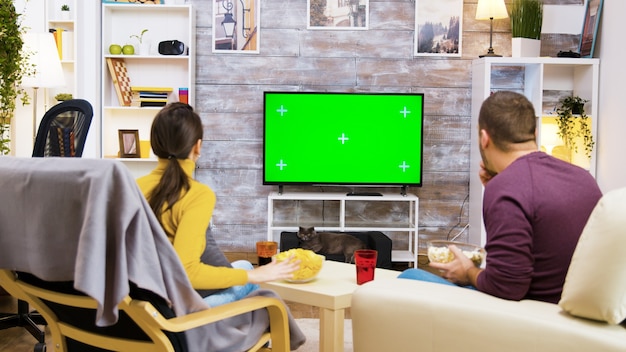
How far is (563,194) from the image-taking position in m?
1.99

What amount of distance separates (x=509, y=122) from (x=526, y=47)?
3587 millimetres

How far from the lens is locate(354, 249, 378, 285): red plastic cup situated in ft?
8.83

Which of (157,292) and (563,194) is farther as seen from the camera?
(563,194)

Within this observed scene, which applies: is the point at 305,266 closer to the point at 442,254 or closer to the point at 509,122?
the point at 442,254

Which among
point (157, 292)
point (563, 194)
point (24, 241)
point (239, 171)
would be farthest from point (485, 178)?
point (239, 171)

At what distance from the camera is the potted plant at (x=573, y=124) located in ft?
17.7

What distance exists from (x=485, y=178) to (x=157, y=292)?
1222mm

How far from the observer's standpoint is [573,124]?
17.9 ft

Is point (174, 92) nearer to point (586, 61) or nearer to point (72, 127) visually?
point (72, 127)

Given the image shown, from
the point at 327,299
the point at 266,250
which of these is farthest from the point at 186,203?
the point at 266,250

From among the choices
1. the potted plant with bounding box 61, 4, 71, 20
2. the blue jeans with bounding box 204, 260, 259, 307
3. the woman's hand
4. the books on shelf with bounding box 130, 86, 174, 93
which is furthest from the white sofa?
the potted plant with bounding box 61, 4, 71, 20

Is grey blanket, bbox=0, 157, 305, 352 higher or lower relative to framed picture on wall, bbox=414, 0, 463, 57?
lower

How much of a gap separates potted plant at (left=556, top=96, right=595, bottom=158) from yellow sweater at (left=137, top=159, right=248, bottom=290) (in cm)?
389

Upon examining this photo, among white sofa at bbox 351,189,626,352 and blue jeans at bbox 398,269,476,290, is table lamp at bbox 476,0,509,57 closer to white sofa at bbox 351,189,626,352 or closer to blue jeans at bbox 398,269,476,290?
blue jeans at bbox 398,269,476,290
